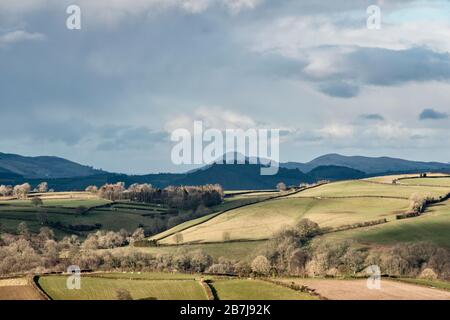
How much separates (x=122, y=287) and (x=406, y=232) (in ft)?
324

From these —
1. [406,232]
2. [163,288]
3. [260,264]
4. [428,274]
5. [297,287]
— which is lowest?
[428,274]

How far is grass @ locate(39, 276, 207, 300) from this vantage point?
93312 mm

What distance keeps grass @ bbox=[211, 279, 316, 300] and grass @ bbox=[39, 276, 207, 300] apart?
9.96 feet

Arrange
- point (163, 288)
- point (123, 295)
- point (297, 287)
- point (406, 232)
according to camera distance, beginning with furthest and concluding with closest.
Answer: point (406, 232), point (163, 288), point (297, 287), point (123, 295)

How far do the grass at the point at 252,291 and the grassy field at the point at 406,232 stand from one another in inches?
2934

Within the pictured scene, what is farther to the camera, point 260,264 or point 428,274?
point 260,264

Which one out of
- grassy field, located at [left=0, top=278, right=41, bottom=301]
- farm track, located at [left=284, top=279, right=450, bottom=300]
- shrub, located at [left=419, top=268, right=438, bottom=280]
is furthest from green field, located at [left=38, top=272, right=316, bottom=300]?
shrub, located at [left=419, top=268, right=438, bottom=280]

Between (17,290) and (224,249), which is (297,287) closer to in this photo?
(17,290)

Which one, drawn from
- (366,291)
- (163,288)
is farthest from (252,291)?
(366,291)

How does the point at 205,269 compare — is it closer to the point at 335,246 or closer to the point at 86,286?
the point at 335,246

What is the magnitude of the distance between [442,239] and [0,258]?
11191 centimetres

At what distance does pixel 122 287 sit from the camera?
100312 millimetres

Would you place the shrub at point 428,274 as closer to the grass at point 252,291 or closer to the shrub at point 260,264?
the shrub at point 260,264

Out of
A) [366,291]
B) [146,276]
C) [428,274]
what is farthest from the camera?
[428,274]
